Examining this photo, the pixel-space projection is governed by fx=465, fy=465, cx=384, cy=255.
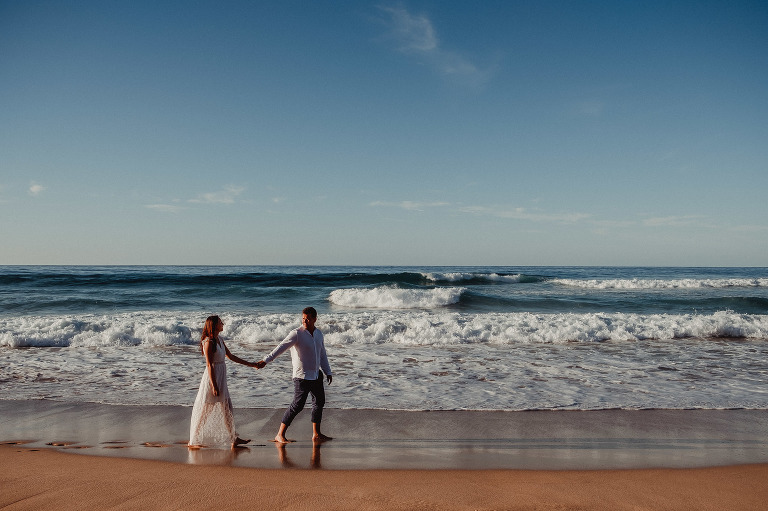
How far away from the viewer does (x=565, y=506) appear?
3.58 meters

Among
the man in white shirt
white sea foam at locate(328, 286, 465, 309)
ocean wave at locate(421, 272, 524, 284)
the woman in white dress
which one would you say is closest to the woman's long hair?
the woman in white dress

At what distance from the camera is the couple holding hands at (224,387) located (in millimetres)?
4938

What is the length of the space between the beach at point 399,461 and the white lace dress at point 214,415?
0.17 metres

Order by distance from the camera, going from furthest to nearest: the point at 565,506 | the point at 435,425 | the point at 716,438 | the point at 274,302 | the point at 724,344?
1. the point at 274,302
2. the point at 724,344
3. the point at 435,425
4. the point at 716,438
5. the point at 565,506

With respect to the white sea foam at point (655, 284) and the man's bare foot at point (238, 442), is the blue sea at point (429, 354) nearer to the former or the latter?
the man's bare foot at point (238, 442)

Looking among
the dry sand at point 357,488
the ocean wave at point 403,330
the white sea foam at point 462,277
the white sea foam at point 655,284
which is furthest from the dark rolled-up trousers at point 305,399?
the white sea foam at point 655,284

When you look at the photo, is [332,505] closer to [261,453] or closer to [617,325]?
[261,453]

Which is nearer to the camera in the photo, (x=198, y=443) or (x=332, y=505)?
(x=332, y=505)

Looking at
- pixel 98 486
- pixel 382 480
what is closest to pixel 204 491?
pixel 98 486

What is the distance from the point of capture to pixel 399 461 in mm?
4527

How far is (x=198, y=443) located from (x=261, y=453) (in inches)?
28.5

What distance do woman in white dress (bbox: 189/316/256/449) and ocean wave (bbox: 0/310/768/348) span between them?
24.3ft

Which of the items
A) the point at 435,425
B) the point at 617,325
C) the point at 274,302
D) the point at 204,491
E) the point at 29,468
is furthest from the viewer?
the point at 274,302

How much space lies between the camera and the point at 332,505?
358 centimetres
